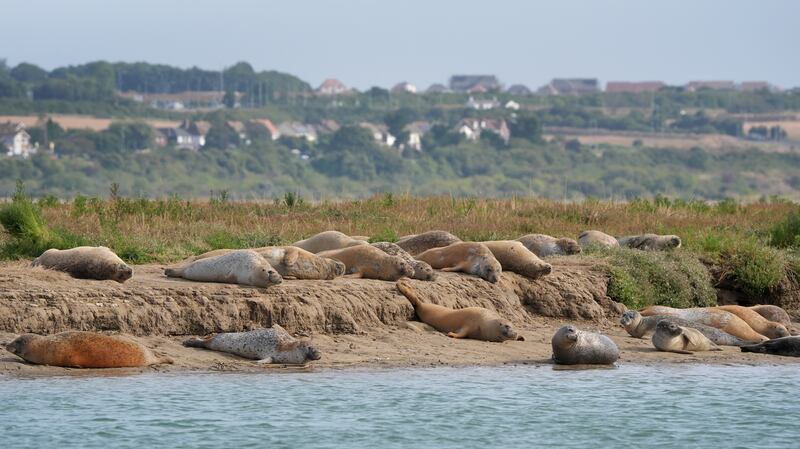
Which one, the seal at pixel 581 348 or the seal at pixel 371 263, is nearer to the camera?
the seal at pixel 581 348

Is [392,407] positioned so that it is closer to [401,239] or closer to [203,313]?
[203,313]

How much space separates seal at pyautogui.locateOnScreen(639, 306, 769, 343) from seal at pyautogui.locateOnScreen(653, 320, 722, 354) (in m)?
0.52

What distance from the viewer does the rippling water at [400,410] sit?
35.4 feet

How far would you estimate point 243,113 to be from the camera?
11475 cm

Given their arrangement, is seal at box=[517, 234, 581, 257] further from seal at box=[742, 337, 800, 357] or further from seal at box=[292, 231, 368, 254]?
seal at box=[742, 337, 800, 357]

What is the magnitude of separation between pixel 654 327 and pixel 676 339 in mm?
618

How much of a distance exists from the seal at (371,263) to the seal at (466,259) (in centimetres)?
99

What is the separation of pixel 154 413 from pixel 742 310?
24.1ft

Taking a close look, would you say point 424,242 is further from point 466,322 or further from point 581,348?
point 581,348

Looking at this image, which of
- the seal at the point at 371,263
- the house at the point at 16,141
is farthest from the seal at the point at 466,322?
the house at the point at 16,141

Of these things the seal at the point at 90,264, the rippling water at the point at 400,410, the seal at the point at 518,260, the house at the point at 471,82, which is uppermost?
the seal at the point at 90,264

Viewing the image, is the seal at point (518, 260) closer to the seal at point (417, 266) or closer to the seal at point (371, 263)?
the seal at point (417, 266)

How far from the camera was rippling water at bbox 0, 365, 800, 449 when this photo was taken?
35.4 ft

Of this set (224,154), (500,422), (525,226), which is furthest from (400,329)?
(224,154)
